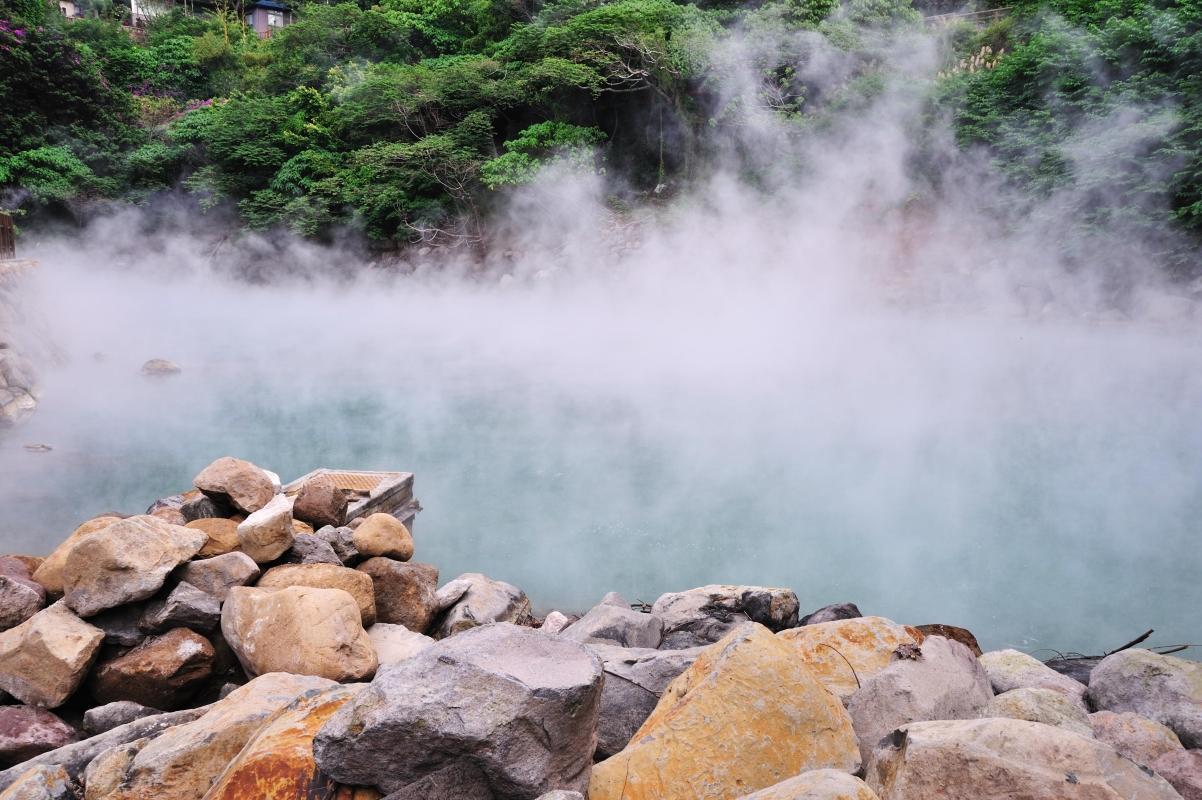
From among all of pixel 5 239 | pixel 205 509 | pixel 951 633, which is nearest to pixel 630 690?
pixel 951 633

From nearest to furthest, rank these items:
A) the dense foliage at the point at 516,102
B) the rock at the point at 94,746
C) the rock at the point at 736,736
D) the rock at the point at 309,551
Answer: the rock at the point at 736,736 → the rock at the point at 94,746 → the rock at the point at 309,551 → the dense foliage at the point at 516,102

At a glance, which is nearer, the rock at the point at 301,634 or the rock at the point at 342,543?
the rock at the point at 301,634

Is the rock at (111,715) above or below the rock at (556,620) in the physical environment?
above

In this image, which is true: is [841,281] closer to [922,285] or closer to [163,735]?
[922,285]

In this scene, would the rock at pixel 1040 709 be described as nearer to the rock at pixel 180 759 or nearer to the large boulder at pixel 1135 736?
the large boulder at pixel 1135 736

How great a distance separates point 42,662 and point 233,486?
1.13m

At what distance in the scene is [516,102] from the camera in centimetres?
1518

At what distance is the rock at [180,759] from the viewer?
64.5 inches

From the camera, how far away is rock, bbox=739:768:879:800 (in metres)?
1.14

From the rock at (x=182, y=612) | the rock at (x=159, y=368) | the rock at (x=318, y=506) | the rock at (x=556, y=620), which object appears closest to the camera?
the rock at (x=182, y=612)

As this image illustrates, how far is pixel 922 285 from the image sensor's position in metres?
11.3

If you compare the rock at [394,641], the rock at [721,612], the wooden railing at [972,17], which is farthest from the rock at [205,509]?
the wooden railing at [972,17]

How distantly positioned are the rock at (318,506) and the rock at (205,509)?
0.96 ft

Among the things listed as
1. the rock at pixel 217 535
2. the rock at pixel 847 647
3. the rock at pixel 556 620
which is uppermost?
the rock at pixel 847 647
